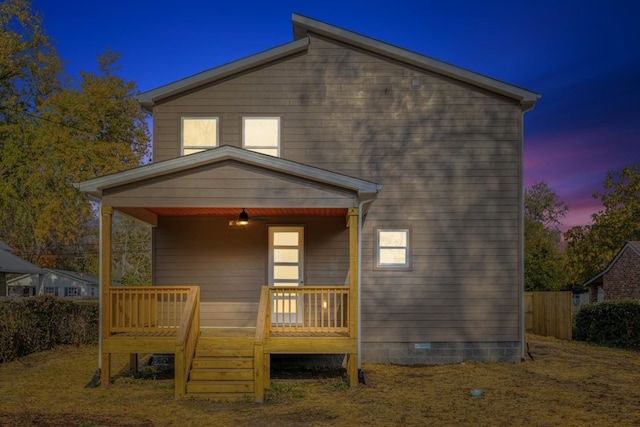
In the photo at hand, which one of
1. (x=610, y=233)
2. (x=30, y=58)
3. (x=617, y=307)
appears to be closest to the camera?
(x=617, y=307)

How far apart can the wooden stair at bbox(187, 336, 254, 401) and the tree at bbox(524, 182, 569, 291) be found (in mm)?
28159

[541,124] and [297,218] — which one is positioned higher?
[541,124]

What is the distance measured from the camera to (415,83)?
12.8 metres

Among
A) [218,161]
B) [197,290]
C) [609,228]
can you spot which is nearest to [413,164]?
[218,161]

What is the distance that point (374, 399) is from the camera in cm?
934

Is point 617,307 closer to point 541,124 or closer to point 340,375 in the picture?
point 340,375

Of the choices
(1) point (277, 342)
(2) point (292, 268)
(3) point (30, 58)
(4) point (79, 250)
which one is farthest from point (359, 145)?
(4) point (79, 250)

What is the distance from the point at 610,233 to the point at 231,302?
32.5 meters

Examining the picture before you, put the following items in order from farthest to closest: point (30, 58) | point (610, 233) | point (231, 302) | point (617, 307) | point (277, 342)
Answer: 1. point (610, 233)
2. point (30, 58)
3. point (617, 307)
4. point (231, 302)
5. point (277, 342)

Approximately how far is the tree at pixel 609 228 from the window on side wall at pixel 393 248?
96.0 ft

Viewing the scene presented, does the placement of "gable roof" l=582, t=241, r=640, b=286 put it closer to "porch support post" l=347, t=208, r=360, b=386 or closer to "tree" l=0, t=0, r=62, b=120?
"porch support post" l=347, t=208, r=360, b=386

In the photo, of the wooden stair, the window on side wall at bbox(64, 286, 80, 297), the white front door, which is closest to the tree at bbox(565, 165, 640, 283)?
the white front door

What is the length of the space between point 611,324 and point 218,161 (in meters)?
12.8

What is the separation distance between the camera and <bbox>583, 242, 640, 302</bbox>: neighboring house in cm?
3238
